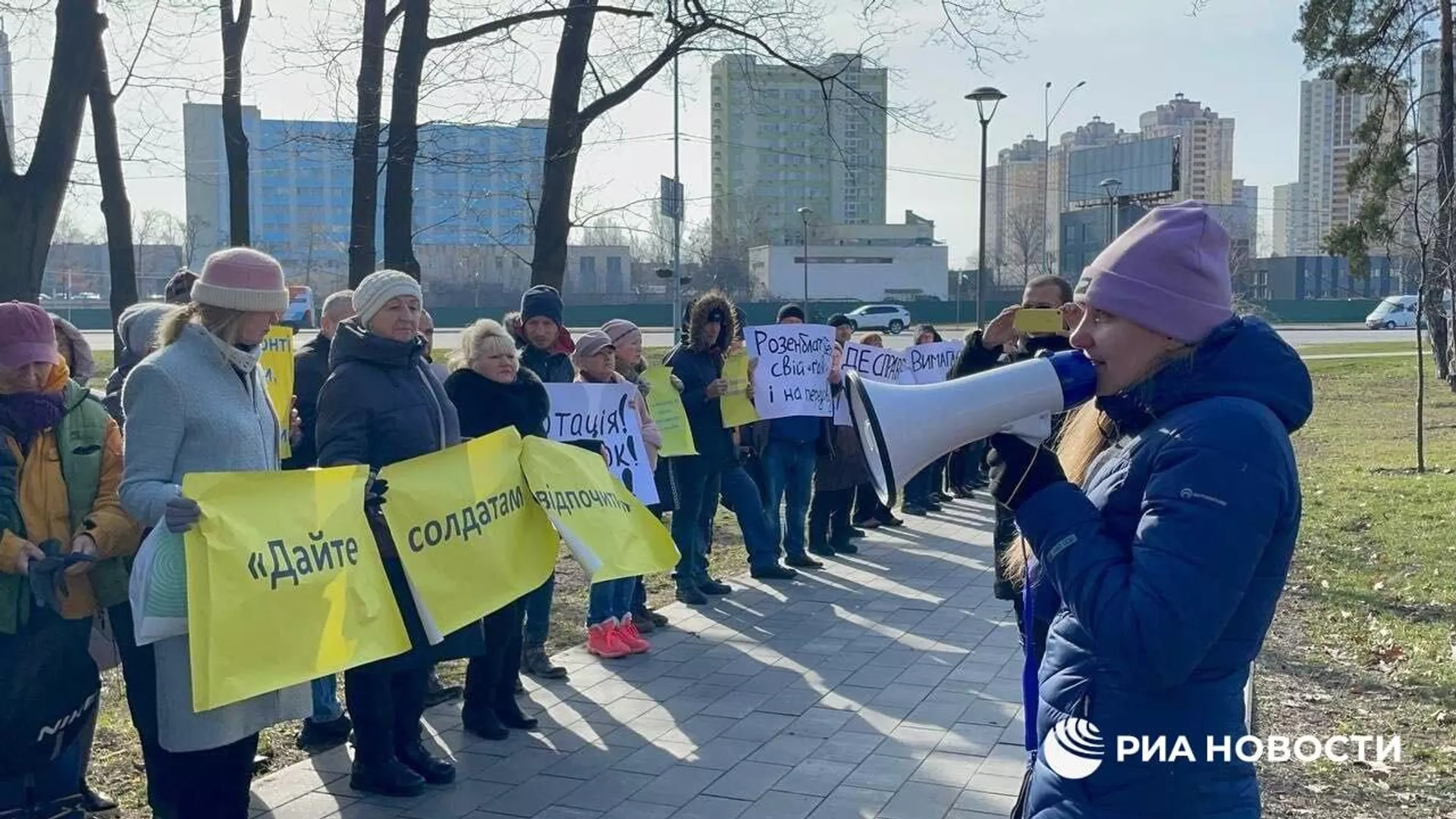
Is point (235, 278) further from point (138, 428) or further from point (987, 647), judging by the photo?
point (987, 647)

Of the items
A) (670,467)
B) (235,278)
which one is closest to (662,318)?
(670,467)

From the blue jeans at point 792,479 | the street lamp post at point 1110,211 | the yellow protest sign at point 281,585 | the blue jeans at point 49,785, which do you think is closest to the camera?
the yellow protest sign at point 281,585

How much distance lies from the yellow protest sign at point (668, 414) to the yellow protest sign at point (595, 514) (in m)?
2.14

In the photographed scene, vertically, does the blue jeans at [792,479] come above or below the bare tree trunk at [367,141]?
below

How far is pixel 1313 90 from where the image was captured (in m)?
90.2

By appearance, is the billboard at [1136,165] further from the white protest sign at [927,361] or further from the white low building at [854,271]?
the white protest sign at [927,361]

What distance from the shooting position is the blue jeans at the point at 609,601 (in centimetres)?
738

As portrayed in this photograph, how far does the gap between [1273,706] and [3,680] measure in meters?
5.52

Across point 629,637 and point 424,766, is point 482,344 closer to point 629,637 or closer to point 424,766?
point 424,766

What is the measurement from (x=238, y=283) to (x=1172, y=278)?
2.95 metres

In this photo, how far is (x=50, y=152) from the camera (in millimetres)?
8297

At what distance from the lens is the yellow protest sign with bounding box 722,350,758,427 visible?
9234 millimetres

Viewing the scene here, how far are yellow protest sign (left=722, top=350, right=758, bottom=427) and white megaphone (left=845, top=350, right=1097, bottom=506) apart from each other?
22.0ft

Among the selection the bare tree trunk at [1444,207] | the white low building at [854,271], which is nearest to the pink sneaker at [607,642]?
the bare tree trunk at [1444,207]
